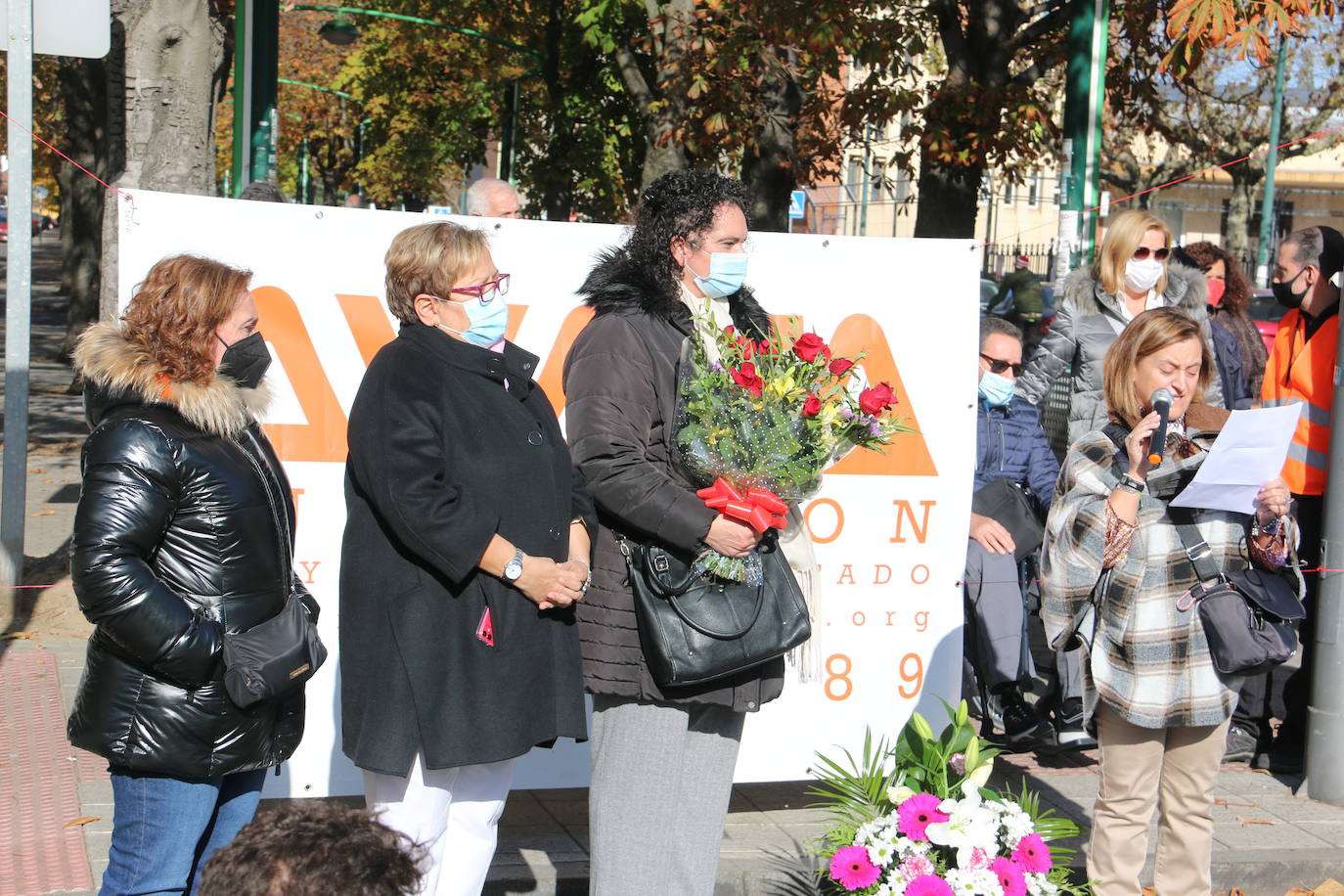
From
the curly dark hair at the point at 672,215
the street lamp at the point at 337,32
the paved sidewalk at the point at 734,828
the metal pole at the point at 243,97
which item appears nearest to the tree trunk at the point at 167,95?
the metal pole at the point at 243,97

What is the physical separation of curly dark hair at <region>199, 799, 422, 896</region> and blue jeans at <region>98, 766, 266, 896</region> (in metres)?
1.17

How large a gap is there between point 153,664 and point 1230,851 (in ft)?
12.2

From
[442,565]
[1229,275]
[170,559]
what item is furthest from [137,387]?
[1229,275]

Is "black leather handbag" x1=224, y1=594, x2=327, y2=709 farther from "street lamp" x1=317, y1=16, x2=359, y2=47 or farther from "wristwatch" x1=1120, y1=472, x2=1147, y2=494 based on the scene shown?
"street lamp" x1=317, y1=16, x2=359, y2=47

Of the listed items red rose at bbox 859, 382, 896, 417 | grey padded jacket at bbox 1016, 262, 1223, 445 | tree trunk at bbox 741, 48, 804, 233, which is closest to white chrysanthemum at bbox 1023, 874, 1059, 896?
red rose at bbox 859, 382, 896, 417

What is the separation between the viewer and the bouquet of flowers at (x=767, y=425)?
3.25 m

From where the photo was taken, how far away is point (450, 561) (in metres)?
3.19

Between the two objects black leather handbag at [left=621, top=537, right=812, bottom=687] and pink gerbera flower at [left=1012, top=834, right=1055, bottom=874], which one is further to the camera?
pink gerbera flower at [left=1012, top=834, right=1055, bottom=874]

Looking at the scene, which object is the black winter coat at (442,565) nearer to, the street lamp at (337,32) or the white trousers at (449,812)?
the white trousers at (449,812)

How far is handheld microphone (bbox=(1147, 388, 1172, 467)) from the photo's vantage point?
11.9 ft

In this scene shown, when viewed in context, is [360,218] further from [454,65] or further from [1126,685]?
[454,65]

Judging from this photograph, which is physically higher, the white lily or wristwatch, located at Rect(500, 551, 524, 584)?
wristwatch, located at Rect(500, 551, 524, 584)

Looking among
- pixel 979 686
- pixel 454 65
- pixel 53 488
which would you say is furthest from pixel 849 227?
pixel 979 686

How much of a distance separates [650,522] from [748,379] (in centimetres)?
42
